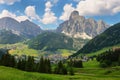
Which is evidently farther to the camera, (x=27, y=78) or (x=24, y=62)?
(x=24, y=62)

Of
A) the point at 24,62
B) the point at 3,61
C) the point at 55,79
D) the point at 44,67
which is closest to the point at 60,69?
the point at 44,67

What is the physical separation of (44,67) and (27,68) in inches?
380

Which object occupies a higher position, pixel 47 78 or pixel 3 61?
pixel 3 61

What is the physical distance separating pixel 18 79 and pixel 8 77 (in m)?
2.29

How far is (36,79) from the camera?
59219mm

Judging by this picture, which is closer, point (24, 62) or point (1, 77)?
point (1, 77)

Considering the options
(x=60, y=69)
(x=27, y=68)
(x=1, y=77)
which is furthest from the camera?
(x=60, y=69)

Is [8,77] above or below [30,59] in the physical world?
below

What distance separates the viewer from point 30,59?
121 m

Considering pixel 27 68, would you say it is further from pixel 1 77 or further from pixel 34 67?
pixel 1 77

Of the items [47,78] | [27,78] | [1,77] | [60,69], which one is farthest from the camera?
[60,69]

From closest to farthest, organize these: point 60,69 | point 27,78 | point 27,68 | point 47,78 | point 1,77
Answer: point 1,77
point 27,78
point 47,78
point 27,68
point 60,69

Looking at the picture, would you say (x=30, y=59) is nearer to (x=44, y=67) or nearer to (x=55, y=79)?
(x=44, y=67)

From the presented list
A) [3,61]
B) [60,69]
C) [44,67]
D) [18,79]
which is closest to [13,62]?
[3,61]
